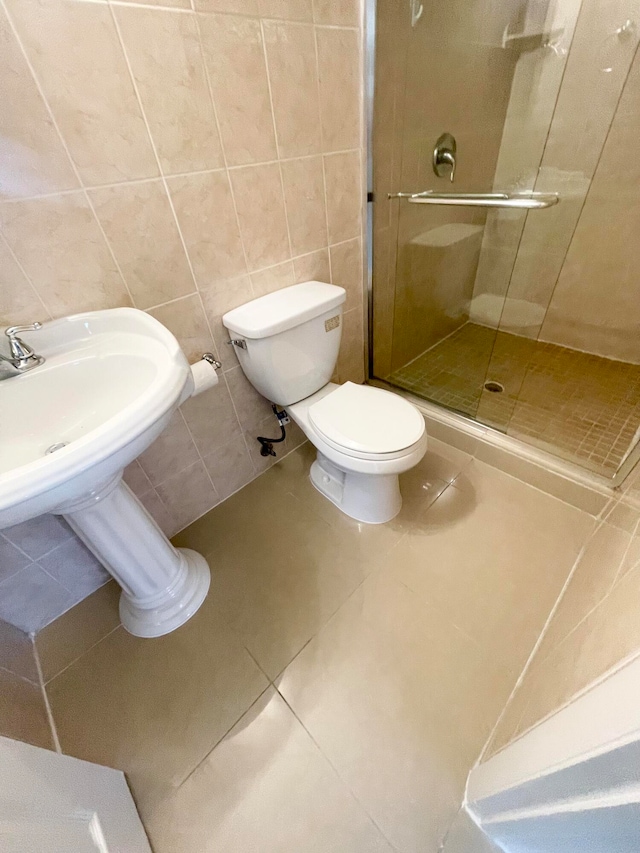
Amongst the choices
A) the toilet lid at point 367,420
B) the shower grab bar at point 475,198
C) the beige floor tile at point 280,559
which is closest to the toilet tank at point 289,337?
the toilet lid at point 367,420

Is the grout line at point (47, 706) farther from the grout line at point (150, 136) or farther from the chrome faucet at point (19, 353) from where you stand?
the grout line at point (150, 136)

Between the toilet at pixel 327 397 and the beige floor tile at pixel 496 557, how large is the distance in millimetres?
200

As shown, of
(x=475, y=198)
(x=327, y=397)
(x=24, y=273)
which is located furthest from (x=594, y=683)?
(x=475, y=198)

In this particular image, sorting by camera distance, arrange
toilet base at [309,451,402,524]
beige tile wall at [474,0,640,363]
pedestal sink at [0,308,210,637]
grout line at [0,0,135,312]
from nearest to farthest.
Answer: pedestal sink at [0,308,210,637] < grout line at [0,0,135,312] < toilet base at [309,451,402,524] < beige tile wall at [474,0,640,363]

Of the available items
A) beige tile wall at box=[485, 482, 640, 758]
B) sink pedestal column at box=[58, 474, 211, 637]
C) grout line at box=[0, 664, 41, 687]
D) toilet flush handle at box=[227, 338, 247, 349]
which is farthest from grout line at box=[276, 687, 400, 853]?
toilet flush handle at box=[227, 338, 247, 349]

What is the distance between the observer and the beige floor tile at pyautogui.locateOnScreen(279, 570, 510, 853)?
2.59 feet

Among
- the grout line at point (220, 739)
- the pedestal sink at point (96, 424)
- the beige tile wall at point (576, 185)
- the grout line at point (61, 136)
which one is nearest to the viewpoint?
the pedestal sink at point (96, 424)

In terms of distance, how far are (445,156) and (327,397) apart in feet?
3.69

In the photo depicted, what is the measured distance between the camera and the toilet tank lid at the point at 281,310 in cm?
108

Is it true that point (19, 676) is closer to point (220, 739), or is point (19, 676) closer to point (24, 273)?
point (220, 739)

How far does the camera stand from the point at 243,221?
1069 millimetres

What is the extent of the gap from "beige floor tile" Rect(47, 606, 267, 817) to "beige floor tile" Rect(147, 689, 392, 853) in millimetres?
51

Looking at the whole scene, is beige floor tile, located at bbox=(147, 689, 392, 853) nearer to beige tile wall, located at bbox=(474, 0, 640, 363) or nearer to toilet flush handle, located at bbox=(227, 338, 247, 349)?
toilet flush handle, located at bbox=(227, 338, 247, 349)

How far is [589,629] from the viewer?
605mm
